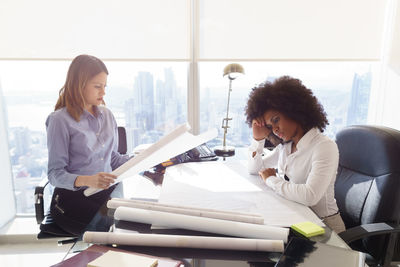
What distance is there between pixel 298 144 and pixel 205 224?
0.69 metres

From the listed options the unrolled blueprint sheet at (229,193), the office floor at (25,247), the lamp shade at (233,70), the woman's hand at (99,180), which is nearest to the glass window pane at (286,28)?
the lamp shade at (233,70)

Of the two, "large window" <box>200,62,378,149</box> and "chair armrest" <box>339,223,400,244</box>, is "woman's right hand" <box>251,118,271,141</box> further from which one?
"large window" <box>200,62,378,149</box>

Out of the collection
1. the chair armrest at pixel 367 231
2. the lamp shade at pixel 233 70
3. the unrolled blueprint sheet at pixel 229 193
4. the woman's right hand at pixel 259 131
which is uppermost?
the lamp shade at pixel 233 70

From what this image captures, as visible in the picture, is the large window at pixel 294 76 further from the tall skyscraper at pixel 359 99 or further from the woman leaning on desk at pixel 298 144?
the woman leaning on desk at pixel 298 144

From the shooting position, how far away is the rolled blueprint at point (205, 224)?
2.55 ft

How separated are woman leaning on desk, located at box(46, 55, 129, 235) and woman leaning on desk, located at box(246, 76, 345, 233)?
80 cm

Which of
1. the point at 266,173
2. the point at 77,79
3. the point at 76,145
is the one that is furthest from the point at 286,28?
the point at 76,145

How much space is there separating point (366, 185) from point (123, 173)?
1085 mm

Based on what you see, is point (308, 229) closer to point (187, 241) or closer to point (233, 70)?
point (187, 241)

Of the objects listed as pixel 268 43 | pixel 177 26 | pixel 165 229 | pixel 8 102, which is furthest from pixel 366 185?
pixel 8 102

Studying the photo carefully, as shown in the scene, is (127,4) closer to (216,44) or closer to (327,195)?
(216,44)

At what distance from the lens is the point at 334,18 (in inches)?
84.0

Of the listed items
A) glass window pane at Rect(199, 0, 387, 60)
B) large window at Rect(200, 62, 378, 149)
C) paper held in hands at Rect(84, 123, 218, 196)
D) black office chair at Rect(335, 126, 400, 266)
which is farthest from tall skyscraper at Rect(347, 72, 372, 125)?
paper held in hands at Rect(84, 123, 218, 196)

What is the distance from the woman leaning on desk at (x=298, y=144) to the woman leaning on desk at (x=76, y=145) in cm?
80
